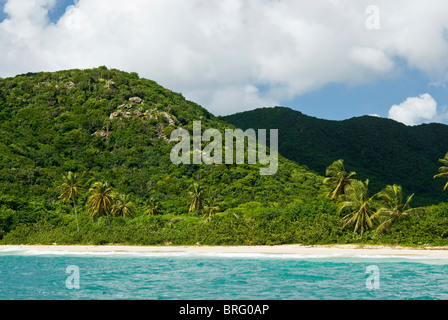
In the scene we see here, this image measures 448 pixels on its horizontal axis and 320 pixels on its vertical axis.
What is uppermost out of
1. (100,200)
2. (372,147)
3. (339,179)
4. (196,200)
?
(372,147)

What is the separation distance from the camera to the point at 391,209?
139 ft

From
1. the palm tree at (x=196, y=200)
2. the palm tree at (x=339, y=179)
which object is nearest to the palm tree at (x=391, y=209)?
the palm tree at (x=339, y=179)

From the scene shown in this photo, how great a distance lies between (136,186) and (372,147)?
371 feet

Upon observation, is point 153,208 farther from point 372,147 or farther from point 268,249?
point 372,147

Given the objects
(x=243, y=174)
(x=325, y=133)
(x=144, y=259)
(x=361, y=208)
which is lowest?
(x=144, y=259)

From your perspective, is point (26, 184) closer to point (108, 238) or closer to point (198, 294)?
point (108, 238)

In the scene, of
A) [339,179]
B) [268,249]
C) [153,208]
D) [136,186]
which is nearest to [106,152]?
[136,186]

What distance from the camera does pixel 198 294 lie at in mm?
21109

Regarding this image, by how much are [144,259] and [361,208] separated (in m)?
24.9

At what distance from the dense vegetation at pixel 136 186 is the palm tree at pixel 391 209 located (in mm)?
165

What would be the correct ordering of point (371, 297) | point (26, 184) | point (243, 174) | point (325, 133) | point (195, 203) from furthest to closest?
1. point (325, 133)
2. point (243, 174)
3. point (26, 184)
4. point (195, 203)
5. point (371, 297)

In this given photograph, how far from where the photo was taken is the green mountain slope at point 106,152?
233 feet

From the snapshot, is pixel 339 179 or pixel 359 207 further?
pixel 339 179
